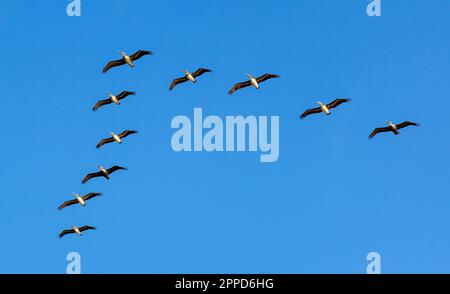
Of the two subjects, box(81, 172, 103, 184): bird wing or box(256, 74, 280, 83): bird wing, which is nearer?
box(256, 74, 280, 83): bird wing

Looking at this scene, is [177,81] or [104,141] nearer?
[177,81]

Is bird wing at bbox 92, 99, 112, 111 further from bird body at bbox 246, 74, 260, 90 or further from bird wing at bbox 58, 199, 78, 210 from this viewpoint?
bird body at bbox 246, 74, 260, 90

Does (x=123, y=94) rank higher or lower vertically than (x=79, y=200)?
higher

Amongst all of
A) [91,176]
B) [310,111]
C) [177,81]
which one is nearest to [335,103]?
[310,111]

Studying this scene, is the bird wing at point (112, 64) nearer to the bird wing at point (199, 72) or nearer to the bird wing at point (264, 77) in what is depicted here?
the bird wing at point (199, 72)

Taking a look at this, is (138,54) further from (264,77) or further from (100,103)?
(264,77)

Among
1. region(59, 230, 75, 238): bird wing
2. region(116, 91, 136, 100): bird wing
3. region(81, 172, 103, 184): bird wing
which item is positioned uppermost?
region(116, 91, 136, 100): bird wing

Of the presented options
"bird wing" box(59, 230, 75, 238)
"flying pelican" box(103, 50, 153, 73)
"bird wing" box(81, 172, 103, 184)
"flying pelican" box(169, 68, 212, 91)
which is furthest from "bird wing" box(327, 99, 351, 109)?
"bird wing" box(59, 230, 75, 238)

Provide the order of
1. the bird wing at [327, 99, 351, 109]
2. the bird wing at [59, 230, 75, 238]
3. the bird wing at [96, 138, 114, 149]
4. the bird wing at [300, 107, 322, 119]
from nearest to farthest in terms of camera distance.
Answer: the bird wing at [327, 99, 351, 109], the bird wing at [300, 107, 322, 119], the bird wing at [96, 138, 114, 149], the bird wing at [59, 230, 75, 238]

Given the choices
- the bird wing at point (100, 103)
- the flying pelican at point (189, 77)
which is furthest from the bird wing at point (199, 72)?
the bird wing at point (100, 103)

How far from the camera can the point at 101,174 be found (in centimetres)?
8544

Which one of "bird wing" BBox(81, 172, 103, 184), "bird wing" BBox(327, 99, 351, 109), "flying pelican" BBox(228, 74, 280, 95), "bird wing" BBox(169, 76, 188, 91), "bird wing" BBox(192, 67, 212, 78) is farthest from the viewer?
"bird wing" BBox(81, 172, 103, 184)

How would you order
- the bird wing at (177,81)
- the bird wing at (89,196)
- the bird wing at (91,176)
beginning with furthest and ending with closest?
1. the bird wing at (91,176)
2. the bird wing at (89,196)
3. the bird wing at (177,81)
